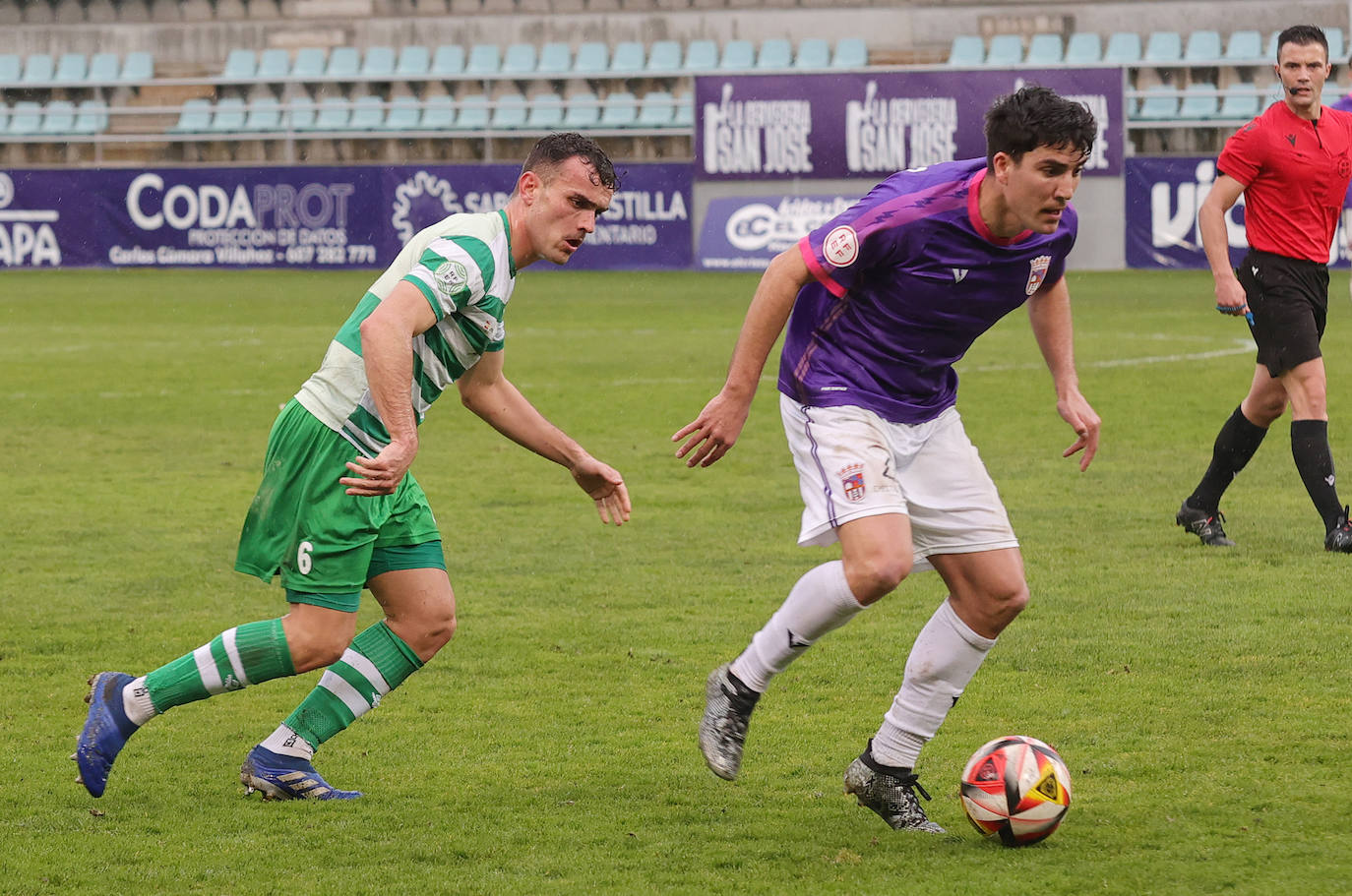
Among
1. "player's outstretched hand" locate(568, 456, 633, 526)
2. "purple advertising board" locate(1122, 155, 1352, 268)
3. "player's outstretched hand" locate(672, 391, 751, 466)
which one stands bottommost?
"purple advertising board" locate(1122, 155, 1352, 268)

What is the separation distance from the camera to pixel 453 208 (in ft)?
90.3

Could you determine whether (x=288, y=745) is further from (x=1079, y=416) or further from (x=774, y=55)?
(x=774, y=55)

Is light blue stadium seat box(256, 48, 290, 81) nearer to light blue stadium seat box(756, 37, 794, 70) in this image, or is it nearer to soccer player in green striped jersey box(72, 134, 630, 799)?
light blue stadium seat box(756, 37, 794, 70)

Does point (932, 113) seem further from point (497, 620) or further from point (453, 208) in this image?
point (497, 620)

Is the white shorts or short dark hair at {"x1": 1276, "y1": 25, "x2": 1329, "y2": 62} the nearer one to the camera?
the white shorts

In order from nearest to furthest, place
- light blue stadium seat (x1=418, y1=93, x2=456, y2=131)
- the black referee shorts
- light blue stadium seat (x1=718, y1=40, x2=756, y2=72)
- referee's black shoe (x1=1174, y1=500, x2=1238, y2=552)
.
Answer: the black referee shorts < referee's black shoe (x1=1174, y1=500, x2=1238, y2=552) < light blue stadium seat (x1=418, y1=93, x2=456, y2=131) < light blue stadium seat (x1=718, y1=40, x2=756, y2=72)

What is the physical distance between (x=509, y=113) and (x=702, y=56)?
3634 millimetres

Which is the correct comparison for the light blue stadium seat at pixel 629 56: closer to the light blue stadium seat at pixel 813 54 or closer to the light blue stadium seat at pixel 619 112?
the light blue stadium seat at pixel 619 112

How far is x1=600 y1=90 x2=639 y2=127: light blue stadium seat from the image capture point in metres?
29.6

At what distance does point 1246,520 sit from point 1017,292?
454cm

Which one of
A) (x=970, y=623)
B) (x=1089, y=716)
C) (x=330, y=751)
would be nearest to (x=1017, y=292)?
(x=970, y=623)

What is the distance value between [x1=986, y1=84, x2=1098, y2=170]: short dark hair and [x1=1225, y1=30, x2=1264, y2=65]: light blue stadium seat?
2611 cm

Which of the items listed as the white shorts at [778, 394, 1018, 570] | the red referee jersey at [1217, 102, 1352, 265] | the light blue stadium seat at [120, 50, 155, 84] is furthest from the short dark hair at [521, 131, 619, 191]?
the light blue stadium seat at [120, 50, 155, 84]

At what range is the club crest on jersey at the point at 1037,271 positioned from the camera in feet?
14.3
